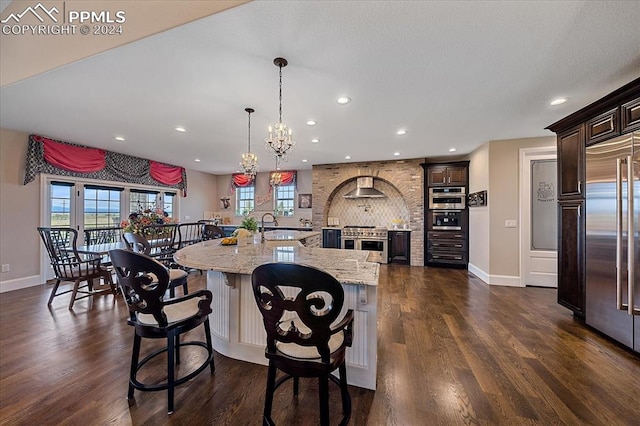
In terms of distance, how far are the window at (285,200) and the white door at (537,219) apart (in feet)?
18.5

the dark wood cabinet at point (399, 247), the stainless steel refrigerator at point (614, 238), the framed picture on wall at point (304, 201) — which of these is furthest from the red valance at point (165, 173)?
the stainless steel refrigerator at point (614, 238)

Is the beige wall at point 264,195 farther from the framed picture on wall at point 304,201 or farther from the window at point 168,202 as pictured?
the window at point 168,202

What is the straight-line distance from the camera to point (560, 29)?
1720mm

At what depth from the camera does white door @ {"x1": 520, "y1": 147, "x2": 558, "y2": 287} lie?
13.8ft

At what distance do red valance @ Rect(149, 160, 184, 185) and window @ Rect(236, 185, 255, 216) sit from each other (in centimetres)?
189

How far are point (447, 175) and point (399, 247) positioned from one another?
2.06 m

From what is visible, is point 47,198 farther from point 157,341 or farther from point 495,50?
point 495,50

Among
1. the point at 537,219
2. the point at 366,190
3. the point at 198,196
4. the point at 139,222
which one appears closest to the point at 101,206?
the point at 139,222

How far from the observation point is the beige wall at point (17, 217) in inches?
155

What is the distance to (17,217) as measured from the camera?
13.4 feet

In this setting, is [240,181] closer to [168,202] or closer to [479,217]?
[168,202]

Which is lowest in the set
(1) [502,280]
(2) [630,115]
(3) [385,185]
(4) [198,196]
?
(1) [502,280]

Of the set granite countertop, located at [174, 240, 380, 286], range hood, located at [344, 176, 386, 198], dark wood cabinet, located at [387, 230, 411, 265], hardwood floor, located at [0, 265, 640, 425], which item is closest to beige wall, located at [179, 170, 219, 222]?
hardwood floor, located at [0, 265, 640, 425]

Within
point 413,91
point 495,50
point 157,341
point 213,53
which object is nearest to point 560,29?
point 495,50
